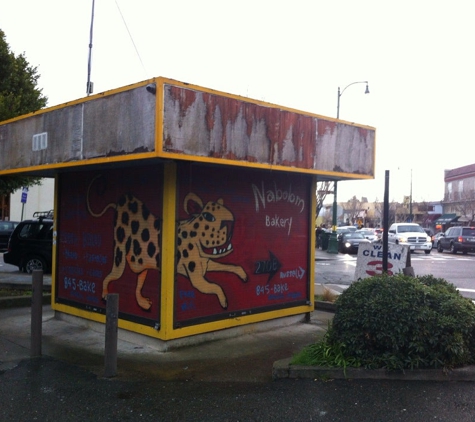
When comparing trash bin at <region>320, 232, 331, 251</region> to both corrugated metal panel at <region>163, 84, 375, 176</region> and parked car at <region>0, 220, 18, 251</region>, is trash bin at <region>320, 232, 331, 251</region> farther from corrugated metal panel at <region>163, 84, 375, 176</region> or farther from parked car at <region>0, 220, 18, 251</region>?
corrugated metal panel at <region>163, 84, 375, 176</region>

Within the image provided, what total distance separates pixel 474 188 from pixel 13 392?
5921 centimetres

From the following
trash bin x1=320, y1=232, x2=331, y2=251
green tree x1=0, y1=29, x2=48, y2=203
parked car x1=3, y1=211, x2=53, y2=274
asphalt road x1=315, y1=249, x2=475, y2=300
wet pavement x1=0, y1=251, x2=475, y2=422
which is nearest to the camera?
wet pavement x1=0, y1=251, x2=475, y2=422

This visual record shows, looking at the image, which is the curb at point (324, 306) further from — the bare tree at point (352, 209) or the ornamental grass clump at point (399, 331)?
the bare tree at point (352, 209)

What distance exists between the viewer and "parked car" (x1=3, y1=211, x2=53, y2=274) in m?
15.2

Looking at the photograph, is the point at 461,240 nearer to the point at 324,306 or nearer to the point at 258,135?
the point at 324,306

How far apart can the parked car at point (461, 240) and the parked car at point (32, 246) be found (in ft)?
77.9

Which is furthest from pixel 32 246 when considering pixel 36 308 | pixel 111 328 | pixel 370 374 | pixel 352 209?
pixel 352 209

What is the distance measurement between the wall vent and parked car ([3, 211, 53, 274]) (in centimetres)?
762

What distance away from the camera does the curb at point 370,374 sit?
580cm

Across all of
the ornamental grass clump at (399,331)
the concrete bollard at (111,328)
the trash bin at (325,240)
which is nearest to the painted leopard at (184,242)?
the concrete bollard at (111,328)

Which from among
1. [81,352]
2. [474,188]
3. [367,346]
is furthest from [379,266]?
[474,188]

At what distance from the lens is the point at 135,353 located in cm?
709

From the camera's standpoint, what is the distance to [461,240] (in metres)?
31.0

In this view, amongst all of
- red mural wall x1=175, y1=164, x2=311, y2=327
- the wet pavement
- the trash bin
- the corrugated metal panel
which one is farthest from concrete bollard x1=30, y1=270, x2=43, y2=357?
the trash bin
